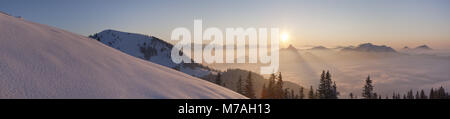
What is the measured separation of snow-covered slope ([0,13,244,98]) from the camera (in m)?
3.93

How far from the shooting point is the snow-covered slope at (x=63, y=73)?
3928mm

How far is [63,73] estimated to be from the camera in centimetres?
459
